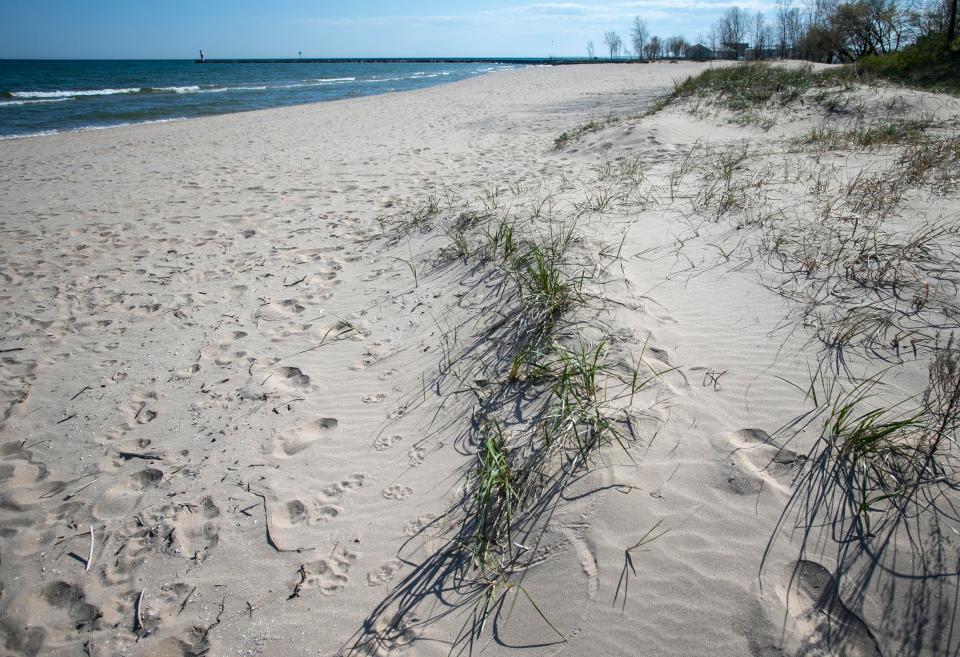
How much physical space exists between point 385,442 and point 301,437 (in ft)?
1.59

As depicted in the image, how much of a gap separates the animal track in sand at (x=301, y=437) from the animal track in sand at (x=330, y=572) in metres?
0.71

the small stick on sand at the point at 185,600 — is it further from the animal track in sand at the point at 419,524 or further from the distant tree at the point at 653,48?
the distant tree at the point at 653,48

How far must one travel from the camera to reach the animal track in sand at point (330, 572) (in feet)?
6.16

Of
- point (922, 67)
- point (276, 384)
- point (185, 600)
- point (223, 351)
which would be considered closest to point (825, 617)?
point (185, 600)

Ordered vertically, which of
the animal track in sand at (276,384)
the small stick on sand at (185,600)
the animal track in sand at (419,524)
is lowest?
the small stick on sand at (185,600)

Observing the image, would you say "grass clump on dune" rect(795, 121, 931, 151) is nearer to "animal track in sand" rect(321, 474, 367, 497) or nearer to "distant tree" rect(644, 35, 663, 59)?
"animal track in sand" rect(321, 474, 367, 497)

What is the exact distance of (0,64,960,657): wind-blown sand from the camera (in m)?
1.68

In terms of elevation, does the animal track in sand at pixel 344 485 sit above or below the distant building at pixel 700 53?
below

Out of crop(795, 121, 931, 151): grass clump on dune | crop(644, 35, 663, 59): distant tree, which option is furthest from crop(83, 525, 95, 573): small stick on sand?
crop(644, 35, 663, 59): distant tree

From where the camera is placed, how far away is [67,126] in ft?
47.4

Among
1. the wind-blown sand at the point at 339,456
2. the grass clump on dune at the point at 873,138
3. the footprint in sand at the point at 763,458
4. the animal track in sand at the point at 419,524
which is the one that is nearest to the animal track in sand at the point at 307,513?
the wind-blown sand at the point at 339,456

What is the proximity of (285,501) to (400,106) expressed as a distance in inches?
708

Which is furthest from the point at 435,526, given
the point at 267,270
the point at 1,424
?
the point at 267,270

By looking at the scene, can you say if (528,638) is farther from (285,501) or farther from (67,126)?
(67,126)
